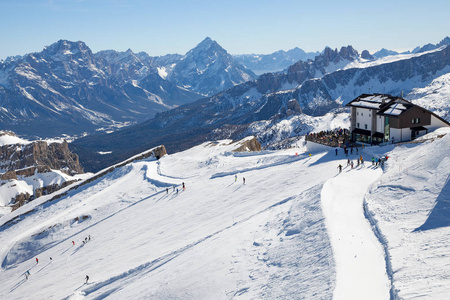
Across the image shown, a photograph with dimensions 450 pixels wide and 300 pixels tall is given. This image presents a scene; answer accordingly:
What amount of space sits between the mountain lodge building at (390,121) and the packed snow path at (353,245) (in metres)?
20.6

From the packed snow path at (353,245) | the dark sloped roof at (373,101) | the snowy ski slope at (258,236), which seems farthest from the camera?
the dark sloped roof at (373,101)

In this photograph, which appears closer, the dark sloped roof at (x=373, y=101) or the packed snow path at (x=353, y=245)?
the packed snow path at (x=353, y=245)

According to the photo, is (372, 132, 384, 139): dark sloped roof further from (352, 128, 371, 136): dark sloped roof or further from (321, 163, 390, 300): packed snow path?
(321, 163, 390, 300): packed snow path

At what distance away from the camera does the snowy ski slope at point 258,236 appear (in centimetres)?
2052

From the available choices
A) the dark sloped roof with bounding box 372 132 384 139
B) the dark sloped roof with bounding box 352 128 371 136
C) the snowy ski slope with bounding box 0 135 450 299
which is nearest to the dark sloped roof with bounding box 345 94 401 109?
the dark sloped roof with bounding box 352 128 371 136

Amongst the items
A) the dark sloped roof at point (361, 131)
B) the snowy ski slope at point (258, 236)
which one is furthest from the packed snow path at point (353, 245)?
the dark sloped roof at point (361, 131)

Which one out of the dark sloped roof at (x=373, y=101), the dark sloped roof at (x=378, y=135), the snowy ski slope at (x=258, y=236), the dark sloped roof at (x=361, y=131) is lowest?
the snowy ski slope at (x=258, y=236)

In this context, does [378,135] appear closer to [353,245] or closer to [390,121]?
[390,121]

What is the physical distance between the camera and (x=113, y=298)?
26.5 metres

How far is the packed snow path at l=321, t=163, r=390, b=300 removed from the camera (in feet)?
60.7

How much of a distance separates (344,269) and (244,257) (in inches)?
289

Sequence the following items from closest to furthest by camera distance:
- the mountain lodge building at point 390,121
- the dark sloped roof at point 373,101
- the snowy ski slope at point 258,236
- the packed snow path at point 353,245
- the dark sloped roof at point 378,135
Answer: the packed snow path at point 353,245 → the snowy ski slope at point 258,236 → the mountain lodge building at point 390,121 → the dark sloped roof at point 378,135 → the dark sloped roof at point 373,101

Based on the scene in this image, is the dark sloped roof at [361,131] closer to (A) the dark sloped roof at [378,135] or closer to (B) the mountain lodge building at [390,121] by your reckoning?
(B) the mountain lodge building at [390,121]

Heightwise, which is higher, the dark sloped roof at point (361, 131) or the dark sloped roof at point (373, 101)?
the dark sloped roof at point (373, 101)
